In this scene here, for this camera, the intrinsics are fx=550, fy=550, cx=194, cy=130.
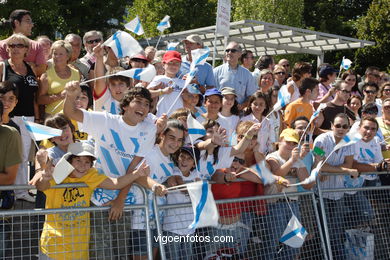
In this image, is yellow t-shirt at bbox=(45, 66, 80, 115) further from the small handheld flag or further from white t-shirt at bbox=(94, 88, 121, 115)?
Result: the small handheld flag

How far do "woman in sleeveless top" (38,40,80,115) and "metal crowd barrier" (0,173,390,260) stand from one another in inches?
86.3

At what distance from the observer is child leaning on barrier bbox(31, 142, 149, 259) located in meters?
4.40

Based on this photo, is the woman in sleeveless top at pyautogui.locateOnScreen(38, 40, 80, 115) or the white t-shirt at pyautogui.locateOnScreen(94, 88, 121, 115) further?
the woman in sleeveless top at pyautogui.locateOnScreen(38, 40, 80, 115)

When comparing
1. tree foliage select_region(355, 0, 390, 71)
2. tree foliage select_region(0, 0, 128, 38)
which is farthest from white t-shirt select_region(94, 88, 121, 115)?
tree foliage select_region(355, 0, 390, 71)

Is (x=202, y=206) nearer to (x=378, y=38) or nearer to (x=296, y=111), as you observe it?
(x=296, y=111)

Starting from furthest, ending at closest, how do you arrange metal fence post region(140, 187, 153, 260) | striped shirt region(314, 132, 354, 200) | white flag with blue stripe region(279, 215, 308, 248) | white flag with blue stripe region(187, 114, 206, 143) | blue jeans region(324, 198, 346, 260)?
striped shirt region(314, 132, 354, 200)
blue jeans region(324, 198, 346, 260)
white flag with blue stripe region(279, 215, 308, 248)
white flag with blue stripe region(187, 114, 206, 143)
metal fence post region(140, 187, 153, 260)

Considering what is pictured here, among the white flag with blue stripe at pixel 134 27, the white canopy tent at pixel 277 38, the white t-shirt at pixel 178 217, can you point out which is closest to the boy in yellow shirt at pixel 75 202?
the white t-shirt at pixel 178 217

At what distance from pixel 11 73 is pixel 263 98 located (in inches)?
123

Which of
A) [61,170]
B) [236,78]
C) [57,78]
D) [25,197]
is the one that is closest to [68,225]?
[61,170]

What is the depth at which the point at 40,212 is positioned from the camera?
13.6 feet

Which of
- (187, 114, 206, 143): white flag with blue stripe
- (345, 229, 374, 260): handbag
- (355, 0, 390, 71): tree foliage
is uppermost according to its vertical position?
(355, 0, 390, 71): tree foliage

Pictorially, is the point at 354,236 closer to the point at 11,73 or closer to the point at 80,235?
the point at 80,235

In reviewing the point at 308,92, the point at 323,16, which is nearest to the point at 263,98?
the point at 308,92

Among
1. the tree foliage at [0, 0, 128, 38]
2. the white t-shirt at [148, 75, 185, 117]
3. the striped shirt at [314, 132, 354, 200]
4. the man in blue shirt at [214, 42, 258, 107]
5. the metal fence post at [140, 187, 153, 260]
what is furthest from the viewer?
the tree foliage at [0, 0, 128, 38]
